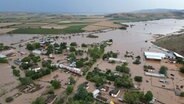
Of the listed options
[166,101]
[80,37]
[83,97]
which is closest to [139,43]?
[80,37]

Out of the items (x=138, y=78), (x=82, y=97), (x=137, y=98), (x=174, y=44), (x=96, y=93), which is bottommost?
(x=174, y=44)

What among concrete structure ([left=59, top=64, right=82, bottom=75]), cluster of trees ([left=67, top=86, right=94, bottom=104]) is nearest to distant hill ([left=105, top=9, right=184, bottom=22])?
concrete structure ([left=59, top=64, right=82, bottom=75])

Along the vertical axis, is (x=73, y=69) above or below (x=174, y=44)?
above

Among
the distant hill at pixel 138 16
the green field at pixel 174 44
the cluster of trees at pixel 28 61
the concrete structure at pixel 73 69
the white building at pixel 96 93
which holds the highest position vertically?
the cluster of trees at pixel 28 61

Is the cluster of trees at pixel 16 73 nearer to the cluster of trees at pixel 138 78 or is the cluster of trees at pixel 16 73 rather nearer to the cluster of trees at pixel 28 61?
the cluster of trees at pixel 28 61

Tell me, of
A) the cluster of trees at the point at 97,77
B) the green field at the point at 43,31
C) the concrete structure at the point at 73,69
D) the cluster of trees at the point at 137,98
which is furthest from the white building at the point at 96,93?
the green field at the point at 43,31

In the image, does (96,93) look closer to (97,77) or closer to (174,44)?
(97,77)

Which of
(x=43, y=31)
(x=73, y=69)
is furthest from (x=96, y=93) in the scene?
(x=43, y=31)

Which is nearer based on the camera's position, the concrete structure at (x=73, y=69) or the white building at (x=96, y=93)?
the white building at (x=96, y=93)

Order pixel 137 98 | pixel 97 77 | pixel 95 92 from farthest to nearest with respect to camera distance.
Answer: pixel 97 77
pixel 95 92
pixel 137 98

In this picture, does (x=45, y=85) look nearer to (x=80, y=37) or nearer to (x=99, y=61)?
(x=99, y=61)

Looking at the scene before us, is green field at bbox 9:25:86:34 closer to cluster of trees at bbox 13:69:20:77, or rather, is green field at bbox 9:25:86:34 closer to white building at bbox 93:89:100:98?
cluster of trees at bbox 13:69:20:77

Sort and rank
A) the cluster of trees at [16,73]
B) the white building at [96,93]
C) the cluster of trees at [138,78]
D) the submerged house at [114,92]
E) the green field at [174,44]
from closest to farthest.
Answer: the white building at [96,93]
the submerged house at [114,92]
the cluster of trees at [138,78]
the cluster of trees at [16,73]
the green field at [174,44]
